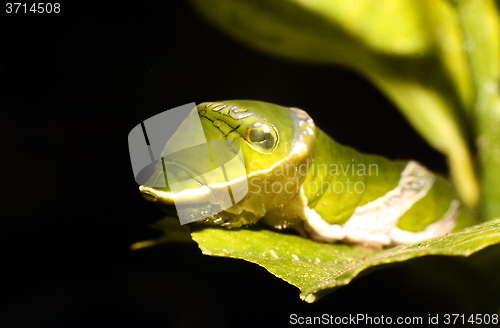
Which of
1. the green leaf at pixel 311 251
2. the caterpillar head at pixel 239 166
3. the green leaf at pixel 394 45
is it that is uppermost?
the green leaf at pixel 394 45

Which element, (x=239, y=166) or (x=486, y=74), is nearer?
(x=239, y=166)

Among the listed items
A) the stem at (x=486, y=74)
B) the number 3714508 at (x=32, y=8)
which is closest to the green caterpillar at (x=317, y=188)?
the stem at (x=486, y=74)

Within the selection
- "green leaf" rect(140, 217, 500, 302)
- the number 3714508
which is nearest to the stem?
"green leaf" rect(140, 217, 500, 302)

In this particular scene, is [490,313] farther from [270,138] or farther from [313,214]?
[270,138]

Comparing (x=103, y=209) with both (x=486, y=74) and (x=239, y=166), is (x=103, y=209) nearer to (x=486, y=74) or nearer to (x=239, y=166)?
(x=239, y=166)

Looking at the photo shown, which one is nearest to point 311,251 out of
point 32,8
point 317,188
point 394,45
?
point 317,188

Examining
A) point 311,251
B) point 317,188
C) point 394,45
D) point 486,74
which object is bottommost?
point 311,251

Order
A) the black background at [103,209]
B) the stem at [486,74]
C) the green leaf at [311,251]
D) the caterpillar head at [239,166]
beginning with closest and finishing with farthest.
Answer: the green leaf at [311,251]
the caterpillar head at [239,166]
the black background at [103,209]
the stem at [486,74]

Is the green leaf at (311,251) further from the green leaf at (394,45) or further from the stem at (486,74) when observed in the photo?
the green leaf at (394,45)
